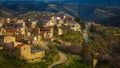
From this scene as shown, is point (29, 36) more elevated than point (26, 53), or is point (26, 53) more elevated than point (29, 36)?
point (26, 53)

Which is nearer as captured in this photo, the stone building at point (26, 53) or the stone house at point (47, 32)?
the stone building at point (26, 53)

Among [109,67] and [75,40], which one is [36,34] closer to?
[75,40]

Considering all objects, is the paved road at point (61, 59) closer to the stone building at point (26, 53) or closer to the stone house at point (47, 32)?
the stone building at point (26, 53)

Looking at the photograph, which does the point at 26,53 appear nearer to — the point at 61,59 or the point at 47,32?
the point at 61,59

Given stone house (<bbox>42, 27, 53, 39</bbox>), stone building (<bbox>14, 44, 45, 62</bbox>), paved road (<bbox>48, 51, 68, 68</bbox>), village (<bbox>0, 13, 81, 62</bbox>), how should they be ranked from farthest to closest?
stone house (<bbox>42, 27, 53, 39</bbox>) → paved road (<bbox>48, 51, 68, 68</bbox>) → village (<bbox>0, 13, 81, 62</bbox>) → stone building (<bbox>14, 44, 45, 62</bbox>)

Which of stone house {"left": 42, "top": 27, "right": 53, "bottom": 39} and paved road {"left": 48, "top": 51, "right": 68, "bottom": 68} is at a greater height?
stone house {"left": 42, "top": 27, "right": 53, "bottom": 39}

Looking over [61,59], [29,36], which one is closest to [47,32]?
[29,36]

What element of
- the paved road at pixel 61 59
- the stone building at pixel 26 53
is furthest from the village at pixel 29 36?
the paved road at pixel 61 59

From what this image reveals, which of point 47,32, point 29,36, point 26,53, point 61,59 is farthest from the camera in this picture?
point 47,32

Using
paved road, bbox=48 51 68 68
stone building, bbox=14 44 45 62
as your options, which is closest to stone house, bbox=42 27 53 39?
paved road, bbox=48 51 68 68

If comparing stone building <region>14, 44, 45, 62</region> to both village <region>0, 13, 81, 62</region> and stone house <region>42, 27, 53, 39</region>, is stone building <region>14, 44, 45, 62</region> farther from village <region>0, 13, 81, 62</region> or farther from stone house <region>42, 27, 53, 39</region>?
stone house <region>42, 27, 53, 39</region>

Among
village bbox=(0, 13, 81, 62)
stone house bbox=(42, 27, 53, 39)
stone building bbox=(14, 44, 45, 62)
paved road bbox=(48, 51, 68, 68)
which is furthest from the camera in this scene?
stone house bbox=(42, 27, 53, 39)

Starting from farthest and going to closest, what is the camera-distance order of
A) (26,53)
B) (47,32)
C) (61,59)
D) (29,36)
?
1. (47,32)
2. (29,36)
3. (61,59)
4. (26,53)
